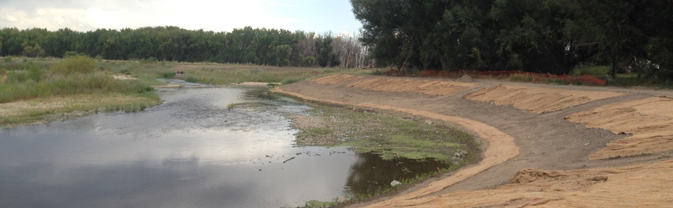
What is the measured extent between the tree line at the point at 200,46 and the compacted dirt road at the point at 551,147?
268ft

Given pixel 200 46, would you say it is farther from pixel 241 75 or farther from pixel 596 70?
pixel 596 70

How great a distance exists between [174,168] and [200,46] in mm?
122448

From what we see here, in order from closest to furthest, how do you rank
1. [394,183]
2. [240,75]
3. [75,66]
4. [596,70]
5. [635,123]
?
[394,183]
[635,123]
[75,66]
[596,70]
[240,75]

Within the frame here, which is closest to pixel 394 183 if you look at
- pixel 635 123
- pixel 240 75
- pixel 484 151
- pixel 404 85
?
pixel 484 151

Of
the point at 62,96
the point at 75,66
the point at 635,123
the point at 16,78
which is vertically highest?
the point at 635,123

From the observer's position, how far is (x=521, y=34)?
39344mm

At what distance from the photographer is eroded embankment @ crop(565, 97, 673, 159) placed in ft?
42.5

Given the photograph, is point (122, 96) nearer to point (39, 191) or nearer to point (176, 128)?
point (176, 128)

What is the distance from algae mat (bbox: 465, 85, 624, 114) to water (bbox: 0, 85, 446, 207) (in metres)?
10.7

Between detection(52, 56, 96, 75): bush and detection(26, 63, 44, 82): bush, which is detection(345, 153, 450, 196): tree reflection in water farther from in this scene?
detection(52, 56, 96, 75): bush

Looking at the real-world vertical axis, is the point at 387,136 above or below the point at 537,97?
below

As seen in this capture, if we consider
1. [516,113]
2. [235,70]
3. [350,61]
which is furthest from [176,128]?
[350,61]

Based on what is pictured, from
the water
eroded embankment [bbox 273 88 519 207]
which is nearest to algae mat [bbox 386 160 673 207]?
eroded embankment [bbox 273 88 519 207]

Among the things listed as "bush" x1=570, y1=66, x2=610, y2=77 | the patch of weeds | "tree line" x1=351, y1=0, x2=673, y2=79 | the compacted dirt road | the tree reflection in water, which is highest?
"tree line" x1=351, y1=0, x2=673, y2=79
